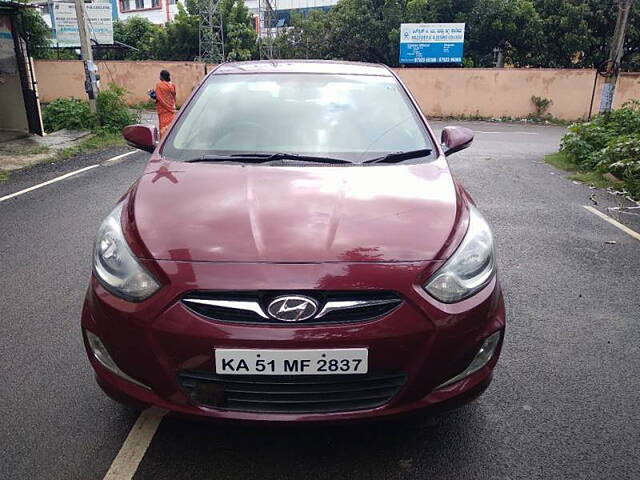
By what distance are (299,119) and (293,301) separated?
1675 millimetres

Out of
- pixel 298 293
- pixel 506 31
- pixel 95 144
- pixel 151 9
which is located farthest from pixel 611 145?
pixel 151 9

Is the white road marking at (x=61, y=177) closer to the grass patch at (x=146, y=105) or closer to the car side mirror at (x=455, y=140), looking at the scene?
the car side mirror at (x=455, y=140)

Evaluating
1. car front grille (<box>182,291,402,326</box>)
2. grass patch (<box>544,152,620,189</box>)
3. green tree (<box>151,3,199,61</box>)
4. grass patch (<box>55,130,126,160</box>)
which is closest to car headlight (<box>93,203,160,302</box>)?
car front grille (<box>182,291,402,326</box>)

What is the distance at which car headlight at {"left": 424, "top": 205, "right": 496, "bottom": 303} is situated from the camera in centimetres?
211

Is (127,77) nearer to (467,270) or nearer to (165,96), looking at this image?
(165,96)

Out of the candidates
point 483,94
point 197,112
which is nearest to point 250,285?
point 197,112

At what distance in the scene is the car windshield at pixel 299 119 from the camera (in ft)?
10.4

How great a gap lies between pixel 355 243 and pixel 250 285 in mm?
460

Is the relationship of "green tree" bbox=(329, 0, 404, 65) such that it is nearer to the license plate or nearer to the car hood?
the car hood

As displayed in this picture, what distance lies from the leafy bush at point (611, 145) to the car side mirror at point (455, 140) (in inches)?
189

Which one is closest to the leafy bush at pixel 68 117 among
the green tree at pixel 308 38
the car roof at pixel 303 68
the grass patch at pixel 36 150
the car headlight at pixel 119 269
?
the grass patch at pixel 36 150

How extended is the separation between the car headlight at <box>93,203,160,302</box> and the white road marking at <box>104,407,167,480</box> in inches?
17.9

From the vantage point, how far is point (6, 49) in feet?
39.0

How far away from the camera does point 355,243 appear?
221cm
